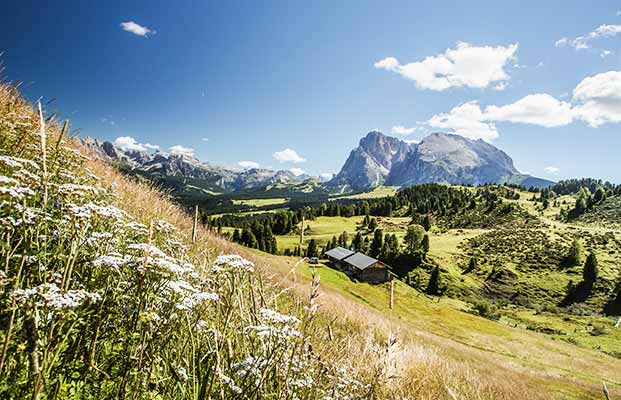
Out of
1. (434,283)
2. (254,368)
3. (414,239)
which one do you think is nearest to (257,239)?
(414,239)

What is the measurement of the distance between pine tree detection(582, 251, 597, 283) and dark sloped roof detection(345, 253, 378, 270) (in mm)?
92758

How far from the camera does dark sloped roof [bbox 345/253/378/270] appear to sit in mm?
121275

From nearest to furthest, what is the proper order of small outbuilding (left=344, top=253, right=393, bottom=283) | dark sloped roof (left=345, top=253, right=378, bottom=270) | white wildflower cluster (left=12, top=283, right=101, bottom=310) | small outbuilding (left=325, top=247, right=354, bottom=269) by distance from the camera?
white wildflower cluster (left=12, top=283, right=101, bottom=310) → small outbuilding (left=344, top=253, right=393, bottom=283) → dark sloped roof (left=345, top=253, right=378, bottom=270) → small outbuilding (left=325, top=247, right=354, bottom=269)

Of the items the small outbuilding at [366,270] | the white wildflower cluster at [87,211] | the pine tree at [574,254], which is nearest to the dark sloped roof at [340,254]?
→ the small outbuilding at [366,270]

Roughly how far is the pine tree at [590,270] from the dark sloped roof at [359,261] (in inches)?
3652

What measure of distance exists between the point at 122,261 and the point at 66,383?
963 mm

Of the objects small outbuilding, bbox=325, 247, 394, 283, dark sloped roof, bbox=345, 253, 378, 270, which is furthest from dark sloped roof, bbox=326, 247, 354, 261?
dark sloped roof, bbox=345, 253, 378, 270

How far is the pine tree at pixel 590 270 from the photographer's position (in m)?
140

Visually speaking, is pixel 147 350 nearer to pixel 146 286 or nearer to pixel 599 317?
pixel 146 286

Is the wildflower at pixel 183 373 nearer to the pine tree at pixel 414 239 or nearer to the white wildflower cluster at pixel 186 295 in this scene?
the white wildflower cluster at pixel 186 295

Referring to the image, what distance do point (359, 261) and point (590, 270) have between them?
3865 inches

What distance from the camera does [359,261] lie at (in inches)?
4948

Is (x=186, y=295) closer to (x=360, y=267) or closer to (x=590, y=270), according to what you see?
(x=360, y=267)

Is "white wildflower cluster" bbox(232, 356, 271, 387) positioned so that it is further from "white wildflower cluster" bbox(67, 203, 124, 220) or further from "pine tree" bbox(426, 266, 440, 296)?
"pine tree" bbox(426, 266, 440, 296)
